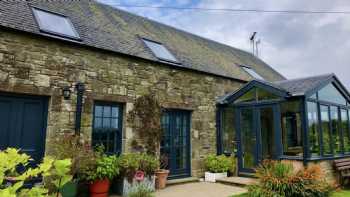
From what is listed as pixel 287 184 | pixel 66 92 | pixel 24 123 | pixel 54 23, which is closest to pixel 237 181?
pixel 287 184

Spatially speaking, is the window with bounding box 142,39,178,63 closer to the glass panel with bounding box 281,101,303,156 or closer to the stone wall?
the stone wall

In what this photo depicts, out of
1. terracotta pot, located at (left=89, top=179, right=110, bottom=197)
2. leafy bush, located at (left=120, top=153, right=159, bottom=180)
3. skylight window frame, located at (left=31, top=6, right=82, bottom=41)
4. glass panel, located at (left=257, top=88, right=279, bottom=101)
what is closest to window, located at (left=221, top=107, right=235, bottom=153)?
glass panel, located at (left=257, top=88, right=279, bottom=101)

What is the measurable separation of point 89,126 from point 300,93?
6.31 metres

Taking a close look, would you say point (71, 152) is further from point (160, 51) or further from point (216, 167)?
point (216, 167)

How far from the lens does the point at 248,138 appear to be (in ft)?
32.8

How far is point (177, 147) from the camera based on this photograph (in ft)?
31.3

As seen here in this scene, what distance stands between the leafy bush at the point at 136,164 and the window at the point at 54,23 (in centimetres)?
359

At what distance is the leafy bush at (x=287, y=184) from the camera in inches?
253

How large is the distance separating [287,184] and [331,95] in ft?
15.9

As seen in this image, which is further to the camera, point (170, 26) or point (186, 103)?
point (170, 26)

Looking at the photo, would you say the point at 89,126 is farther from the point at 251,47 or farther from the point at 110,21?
the point at 251,47

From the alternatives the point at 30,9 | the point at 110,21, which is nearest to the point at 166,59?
the point at 110,21

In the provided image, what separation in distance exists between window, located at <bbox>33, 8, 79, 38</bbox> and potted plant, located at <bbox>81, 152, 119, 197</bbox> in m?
3.32

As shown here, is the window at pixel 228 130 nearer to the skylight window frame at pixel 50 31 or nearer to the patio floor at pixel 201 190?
the patio floor at pixel 201 190
